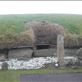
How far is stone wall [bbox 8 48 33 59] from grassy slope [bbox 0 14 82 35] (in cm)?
152

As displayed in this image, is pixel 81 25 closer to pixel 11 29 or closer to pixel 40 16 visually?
pixel 40 16

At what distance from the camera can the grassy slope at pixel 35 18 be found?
1426cm

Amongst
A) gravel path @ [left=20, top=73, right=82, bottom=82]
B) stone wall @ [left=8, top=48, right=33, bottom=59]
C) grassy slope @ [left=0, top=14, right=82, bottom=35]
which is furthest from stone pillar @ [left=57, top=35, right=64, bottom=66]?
grassy slope @ [left=0, top=14, right=82, bottom=35]

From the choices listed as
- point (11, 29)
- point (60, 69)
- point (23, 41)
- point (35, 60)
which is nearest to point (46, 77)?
point (60, 69)

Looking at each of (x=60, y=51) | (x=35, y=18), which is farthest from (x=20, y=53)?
(x=35, y=18)

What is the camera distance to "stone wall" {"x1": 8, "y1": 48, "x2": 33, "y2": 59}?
12523 mm

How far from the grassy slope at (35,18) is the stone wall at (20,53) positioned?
152cm

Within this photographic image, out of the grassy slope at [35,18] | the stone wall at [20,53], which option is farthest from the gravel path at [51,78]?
the grassy slope at [35,18]

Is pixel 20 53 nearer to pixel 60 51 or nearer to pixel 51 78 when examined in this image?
pixel 60 51

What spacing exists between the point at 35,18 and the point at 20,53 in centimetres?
317

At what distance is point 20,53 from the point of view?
12.6 metres

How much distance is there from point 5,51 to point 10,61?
1.18 meters

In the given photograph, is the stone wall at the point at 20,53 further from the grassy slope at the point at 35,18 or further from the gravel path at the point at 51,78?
the gravel path at the point at 51,78

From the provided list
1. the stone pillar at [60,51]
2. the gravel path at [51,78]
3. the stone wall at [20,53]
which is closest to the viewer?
the gravel path at [51,78]
